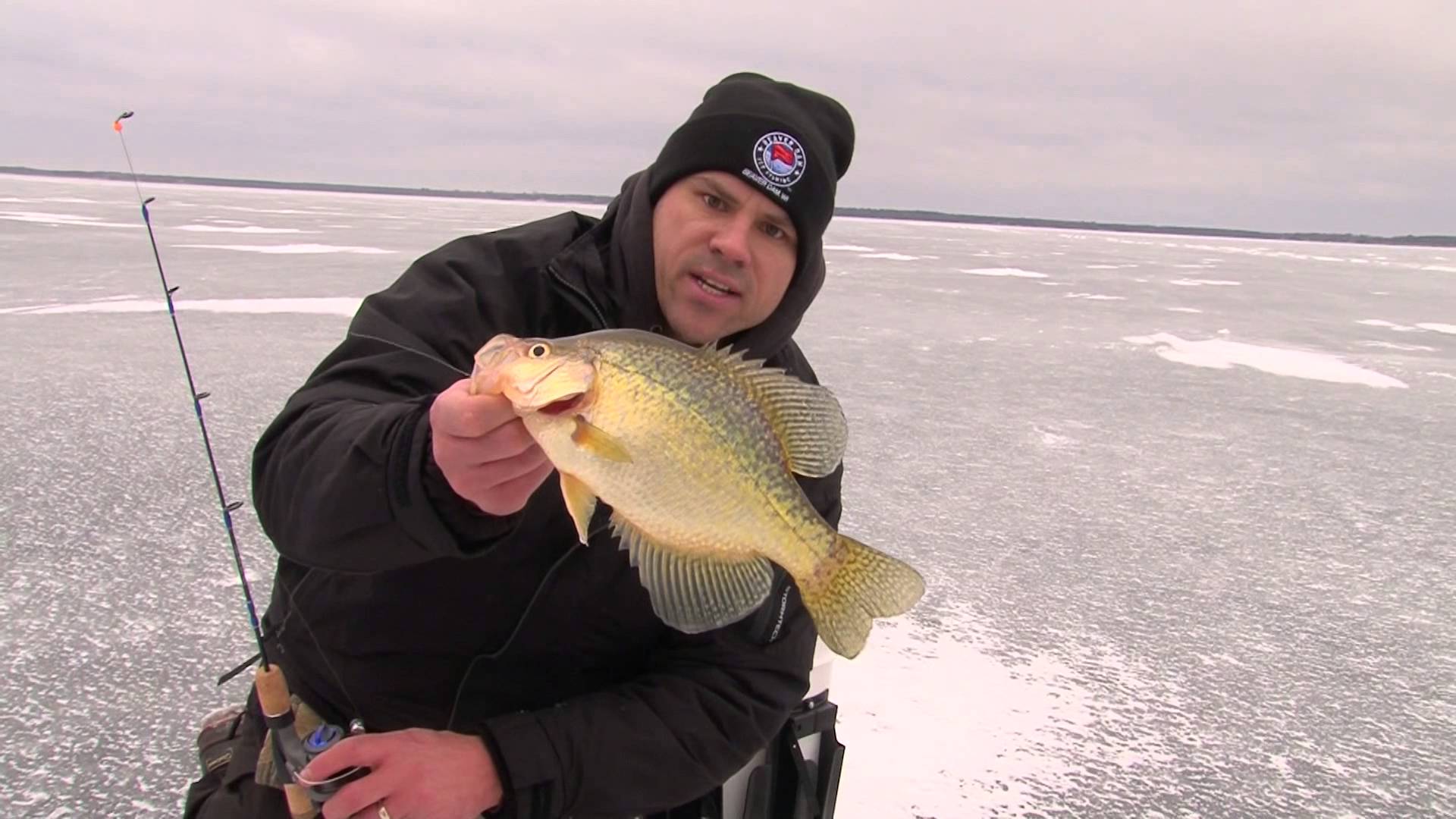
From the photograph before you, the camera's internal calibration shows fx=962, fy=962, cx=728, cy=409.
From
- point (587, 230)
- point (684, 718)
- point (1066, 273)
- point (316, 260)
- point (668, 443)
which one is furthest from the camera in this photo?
point (1066, 273)

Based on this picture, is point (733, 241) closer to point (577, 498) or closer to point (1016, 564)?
point (577, 498)

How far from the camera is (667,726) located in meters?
1.93

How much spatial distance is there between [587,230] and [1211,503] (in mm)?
3948

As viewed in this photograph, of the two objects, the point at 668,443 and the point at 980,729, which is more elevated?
the point at 668,443

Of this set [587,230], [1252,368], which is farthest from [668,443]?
[1252,368]

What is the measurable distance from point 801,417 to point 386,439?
0.70 metres

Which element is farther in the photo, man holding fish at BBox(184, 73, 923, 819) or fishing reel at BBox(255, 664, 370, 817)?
fishing reel at BBox(255, 664, 370, 817)

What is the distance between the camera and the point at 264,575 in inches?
139

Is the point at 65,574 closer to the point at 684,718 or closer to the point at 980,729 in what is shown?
the point at 684,718

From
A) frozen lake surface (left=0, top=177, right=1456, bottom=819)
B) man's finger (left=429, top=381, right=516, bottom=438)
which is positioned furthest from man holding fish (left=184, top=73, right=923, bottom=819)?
frozen lake surface (left=0, top=177, right=1456, bottom=819)

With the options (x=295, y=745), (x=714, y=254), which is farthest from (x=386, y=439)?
(x=714, y=254)

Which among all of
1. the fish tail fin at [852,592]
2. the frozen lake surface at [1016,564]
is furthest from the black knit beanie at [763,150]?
the frozen lake surface at [1016,564]

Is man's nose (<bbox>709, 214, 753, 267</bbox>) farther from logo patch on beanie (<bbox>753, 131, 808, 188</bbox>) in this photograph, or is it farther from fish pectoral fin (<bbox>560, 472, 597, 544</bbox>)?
fish pectoral fin (<bbox>560, 472, 597, 544</bbox>)

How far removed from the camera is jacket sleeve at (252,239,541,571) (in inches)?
56.4
